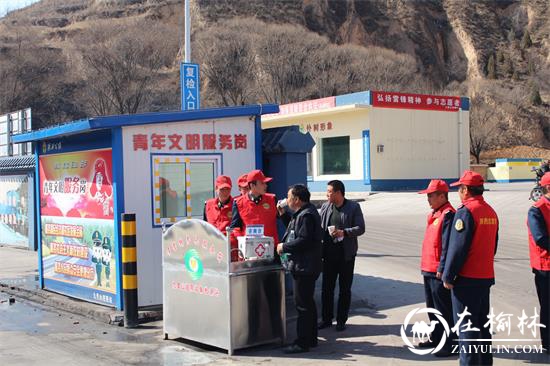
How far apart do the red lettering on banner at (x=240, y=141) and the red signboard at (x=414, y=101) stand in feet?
78.6

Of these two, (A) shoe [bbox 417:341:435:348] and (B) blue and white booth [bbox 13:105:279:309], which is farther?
(B) blue and white booth [bbox 13:105:279:309]

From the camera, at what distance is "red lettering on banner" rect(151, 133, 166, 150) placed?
8.86 meters

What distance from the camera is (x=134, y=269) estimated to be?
27.4ft

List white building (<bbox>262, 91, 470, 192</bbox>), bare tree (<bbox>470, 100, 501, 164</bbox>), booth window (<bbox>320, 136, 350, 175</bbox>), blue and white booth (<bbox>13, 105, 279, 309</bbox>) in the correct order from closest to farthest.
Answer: blue and white booth (<bbox>13, 105, 279, 309</bbox>), white building (<bbox>262, 91, 470, 192</bbox>), booth window (<bbox>320, 136, 350, 175</bbox>), bare tree (<bbox>470, 100, 501, 164</bbox>)

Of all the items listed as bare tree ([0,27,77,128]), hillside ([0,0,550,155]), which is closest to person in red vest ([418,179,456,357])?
hillside ([0,0,550,155])

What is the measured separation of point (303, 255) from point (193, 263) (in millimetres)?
1257

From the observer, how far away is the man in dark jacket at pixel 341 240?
7.69m

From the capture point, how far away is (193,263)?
284 inches

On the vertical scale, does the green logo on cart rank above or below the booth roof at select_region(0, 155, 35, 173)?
below

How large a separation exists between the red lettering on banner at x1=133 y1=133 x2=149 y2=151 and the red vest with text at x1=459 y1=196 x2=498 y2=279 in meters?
4.70

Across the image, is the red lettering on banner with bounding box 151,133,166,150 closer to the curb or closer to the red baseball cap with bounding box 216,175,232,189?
the red baseball cap with bounding box 216,175,232,189

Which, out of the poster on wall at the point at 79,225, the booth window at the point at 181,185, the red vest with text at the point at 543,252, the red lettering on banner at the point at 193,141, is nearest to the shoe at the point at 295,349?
the red vest with text at the point at 543,252

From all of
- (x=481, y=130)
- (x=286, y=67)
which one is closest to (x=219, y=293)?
(x=286, y=67)

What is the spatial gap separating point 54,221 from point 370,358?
5.94 meters
